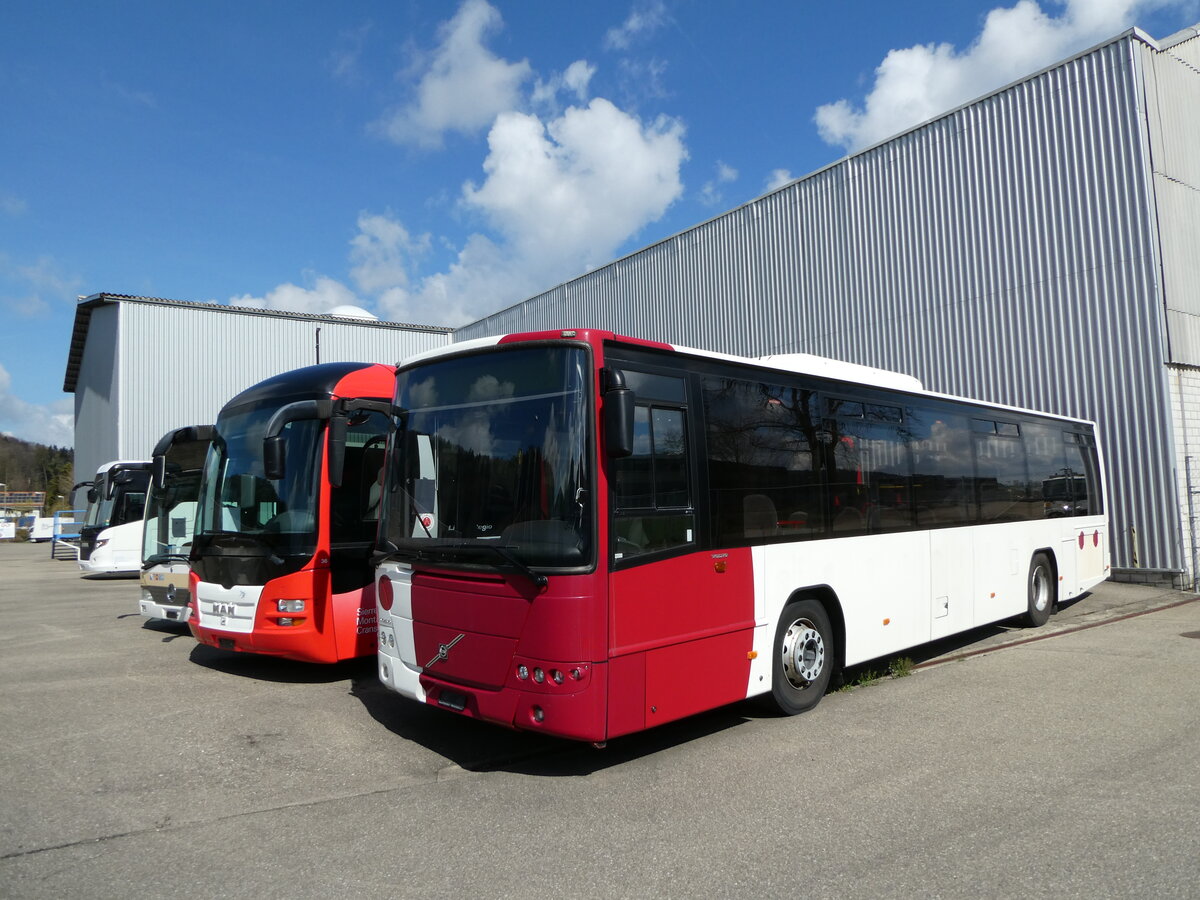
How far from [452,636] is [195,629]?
4.26 meters

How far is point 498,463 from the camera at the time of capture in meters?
5.58

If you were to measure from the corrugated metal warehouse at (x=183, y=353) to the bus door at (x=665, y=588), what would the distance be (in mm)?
28954

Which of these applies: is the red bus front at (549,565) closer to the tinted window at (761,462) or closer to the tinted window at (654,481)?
the tinted window at (654,481)

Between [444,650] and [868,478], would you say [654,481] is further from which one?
[868,478]

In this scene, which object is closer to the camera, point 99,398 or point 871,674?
point 871,674

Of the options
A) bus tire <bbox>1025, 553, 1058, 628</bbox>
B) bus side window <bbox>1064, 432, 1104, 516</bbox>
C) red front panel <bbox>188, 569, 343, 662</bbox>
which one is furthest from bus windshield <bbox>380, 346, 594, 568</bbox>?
bus side window <bbox>1064, 432, 1104, 516</bbox>

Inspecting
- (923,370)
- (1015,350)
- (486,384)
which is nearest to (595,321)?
(923,370)

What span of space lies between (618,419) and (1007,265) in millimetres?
13874

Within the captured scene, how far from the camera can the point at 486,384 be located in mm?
5824

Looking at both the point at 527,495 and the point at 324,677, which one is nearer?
the point at 527,495

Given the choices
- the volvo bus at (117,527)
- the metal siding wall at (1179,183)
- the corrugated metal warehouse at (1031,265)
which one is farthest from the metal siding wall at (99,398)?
the metal siding wall at (1179,183)

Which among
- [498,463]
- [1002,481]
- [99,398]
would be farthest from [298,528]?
[99,398]

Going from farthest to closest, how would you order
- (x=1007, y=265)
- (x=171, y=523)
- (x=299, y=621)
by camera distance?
(x=1007, y=265) → (x=171, y=523) → (x=299, y=621)

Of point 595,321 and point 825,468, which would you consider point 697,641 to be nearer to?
point 825,468
